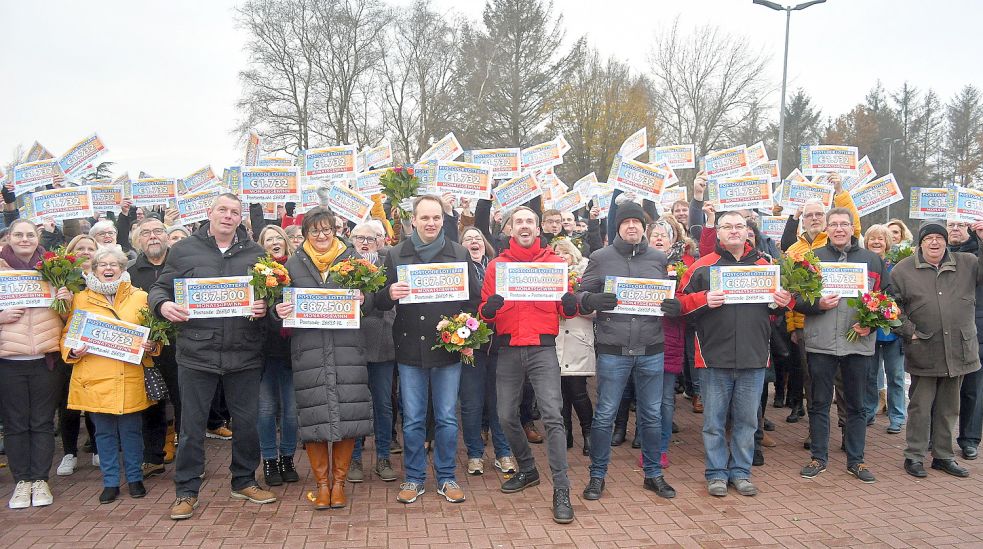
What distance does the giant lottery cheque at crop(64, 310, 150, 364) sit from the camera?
5895mm

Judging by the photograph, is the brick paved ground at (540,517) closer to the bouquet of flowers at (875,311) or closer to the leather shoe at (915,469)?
the leather shoe at (915,469)

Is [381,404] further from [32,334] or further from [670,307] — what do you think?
[32,334]

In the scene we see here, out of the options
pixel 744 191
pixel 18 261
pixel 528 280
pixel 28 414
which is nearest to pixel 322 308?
pixel 528 280

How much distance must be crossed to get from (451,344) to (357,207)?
11.6ft

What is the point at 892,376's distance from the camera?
27.0 feet

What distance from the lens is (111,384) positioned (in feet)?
19.7

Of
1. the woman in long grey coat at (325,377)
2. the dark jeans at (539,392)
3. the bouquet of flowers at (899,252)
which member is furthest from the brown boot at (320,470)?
the bouquet of flowers at (899,252)

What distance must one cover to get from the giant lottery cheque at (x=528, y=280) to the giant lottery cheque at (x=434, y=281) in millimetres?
296

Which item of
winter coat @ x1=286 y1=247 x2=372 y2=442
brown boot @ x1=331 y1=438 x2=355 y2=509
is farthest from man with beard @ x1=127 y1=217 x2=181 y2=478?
brown boot @ x1=331 y1=438 x2=355 y2=509

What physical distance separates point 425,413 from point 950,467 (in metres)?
4.92

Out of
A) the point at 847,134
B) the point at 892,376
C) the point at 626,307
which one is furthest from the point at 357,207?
the point at 847,134

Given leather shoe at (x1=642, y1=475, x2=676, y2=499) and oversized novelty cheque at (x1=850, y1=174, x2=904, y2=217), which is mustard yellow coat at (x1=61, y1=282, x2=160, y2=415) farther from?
oversized novelty cheque at (x1=850, y1=174, x2=904, y2=217)

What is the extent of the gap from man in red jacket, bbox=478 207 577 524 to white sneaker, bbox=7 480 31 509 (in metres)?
3.97

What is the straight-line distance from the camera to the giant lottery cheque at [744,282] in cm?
604
